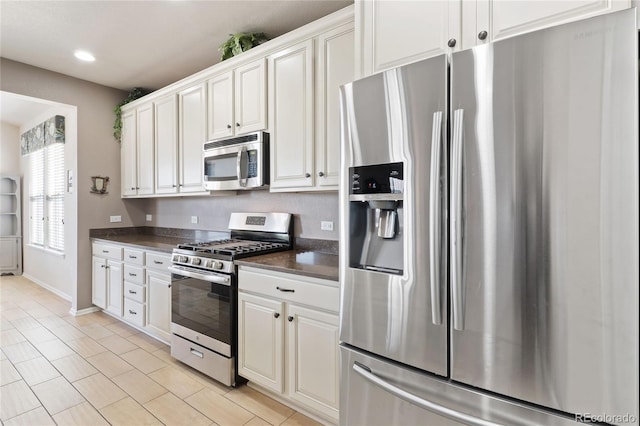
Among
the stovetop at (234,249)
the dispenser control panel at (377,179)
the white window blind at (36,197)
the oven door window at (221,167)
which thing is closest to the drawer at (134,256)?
the stovetop at (234,249)

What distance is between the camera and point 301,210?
2.75 metres

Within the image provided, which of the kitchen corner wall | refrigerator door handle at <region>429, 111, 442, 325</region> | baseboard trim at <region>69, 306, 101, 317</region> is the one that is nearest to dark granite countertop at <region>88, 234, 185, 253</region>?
the kitchen corner wall

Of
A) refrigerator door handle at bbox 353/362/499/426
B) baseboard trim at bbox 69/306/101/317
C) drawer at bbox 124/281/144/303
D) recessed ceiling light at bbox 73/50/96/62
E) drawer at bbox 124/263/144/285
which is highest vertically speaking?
recessed ceiling light at bbox 73/50/96/62

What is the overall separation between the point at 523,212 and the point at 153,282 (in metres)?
3.06

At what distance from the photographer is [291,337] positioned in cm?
196

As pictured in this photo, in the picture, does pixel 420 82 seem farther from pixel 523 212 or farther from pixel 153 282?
pixel 153 282

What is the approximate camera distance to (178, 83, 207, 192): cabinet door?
3062 millimetres

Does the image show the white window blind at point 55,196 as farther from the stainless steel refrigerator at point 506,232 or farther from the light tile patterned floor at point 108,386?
the stainless steel refrigerator at point 506,232

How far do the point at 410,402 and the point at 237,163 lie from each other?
2.07 m

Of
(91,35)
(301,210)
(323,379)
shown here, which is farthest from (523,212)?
(91,35)

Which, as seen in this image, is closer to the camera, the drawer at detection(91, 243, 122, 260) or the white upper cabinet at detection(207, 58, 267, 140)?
the white upper cabinet at detection(207, 58, 267, 140)

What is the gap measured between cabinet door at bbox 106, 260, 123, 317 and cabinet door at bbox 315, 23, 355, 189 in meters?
2.61

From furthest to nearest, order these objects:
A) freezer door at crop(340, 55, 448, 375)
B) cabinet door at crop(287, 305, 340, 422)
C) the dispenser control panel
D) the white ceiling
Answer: the white ceiling < cabinet door at crop(287, 305, 340, 422) < the dispenser control panel < freezer door at crop(340, 55, 448, 375)

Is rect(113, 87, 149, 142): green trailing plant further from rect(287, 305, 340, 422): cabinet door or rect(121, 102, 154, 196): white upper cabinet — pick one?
rect(287, 305, 340, 422): cabinet door
